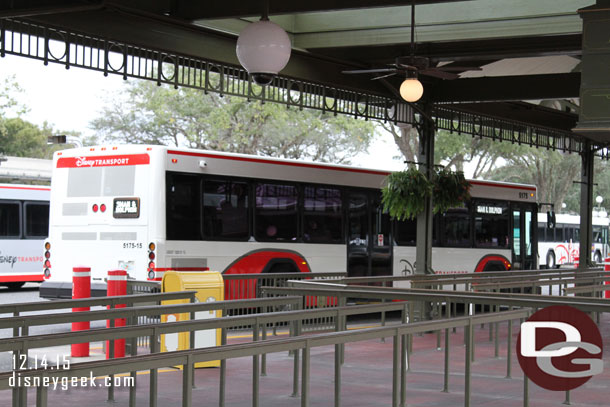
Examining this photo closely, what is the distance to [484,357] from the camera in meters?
11.2

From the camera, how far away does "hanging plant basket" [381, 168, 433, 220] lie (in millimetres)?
15172

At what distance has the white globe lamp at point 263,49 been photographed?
7.21 meters

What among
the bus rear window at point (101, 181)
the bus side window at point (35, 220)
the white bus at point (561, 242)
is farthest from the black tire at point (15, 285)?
the white bus at point (561, 242)

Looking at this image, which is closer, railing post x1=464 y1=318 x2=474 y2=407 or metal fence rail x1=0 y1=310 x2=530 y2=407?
metal fence rail x1=0 y1=310 x2=530 y2=407

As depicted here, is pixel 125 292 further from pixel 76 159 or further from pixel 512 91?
pixel 512 91

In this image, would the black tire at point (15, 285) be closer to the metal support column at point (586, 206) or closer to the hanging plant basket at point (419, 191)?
the hanging plant basket at point (419, 191)

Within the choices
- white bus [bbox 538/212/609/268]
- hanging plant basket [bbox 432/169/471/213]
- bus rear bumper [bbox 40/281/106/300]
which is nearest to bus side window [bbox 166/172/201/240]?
bus rear bumper [bbox 40/281/106/300]

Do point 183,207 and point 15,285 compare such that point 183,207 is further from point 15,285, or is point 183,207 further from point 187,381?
point 15,285

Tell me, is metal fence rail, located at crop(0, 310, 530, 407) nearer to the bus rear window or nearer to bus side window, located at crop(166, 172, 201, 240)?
bus side window, located at crop(166, 172, 201, 240)

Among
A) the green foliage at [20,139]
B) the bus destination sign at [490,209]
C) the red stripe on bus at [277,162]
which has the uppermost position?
the green foliage at [20,139]

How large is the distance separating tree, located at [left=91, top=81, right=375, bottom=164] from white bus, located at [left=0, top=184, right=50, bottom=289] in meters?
14.0

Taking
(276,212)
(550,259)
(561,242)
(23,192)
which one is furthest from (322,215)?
(561,242)

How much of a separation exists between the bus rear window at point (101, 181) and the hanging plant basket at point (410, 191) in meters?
4.54

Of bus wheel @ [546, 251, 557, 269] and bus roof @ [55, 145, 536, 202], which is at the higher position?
bus roof @ [55, 145, 536, 202]
